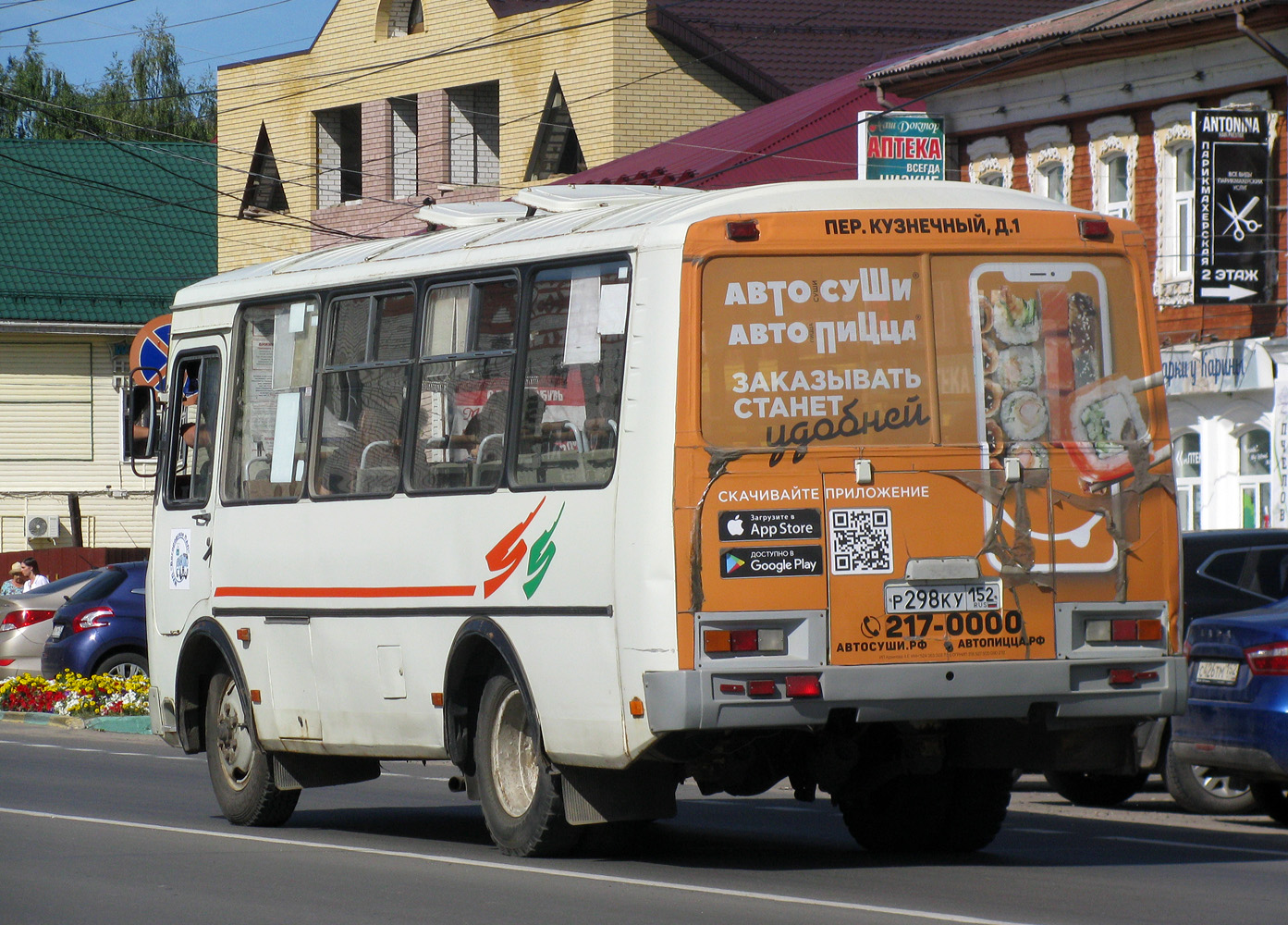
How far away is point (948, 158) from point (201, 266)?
23.6 metres

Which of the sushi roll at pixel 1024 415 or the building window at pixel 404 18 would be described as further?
the building window at pixel 404 18

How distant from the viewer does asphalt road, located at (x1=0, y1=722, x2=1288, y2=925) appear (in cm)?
891

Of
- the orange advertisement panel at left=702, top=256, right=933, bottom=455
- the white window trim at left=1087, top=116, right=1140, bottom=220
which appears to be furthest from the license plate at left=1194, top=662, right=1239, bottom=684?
the white window trim at left=1087, top=116, right=1140, bottom=220

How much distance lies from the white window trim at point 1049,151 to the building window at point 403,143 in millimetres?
15051

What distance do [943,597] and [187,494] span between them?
5441 millimetres

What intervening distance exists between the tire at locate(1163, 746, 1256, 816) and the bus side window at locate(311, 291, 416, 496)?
507cm

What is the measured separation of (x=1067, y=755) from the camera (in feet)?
33.9

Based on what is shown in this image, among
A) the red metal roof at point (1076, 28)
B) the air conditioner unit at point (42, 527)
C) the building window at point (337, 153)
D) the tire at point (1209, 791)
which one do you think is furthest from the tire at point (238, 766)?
the air conditioner unit at point (42, 527)

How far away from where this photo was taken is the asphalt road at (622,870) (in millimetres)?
8914

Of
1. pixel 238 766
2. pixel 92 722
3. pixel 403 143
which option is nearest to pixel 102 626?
pixel 92 722

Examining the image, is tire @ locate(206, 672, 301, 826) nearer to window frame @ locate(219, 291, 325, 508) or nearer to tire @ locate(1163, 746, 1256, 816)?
window frame @ locate(219, 291, 325, 508)

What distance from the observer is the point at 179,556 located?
43.8ft

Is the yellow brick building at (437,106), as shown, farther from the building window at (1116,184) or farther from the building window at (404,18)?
the building window at (1116,184)

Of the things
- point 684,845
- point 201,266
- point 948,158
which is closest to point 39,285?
point 201,266
